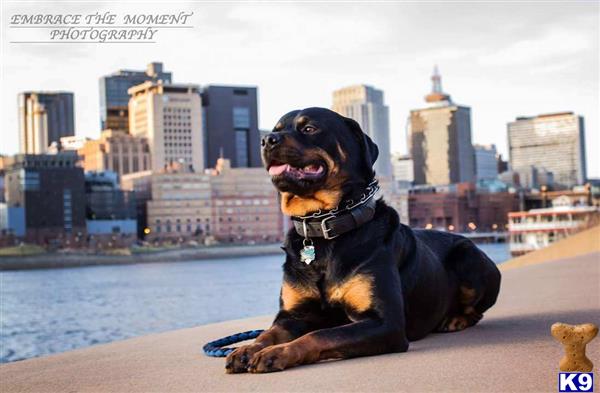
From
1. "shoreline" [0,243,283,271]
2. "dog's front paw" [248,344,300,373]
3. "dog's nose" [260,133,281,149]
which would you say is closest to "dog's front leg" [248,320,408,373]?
"dog's front paw" [248,344,300,373]

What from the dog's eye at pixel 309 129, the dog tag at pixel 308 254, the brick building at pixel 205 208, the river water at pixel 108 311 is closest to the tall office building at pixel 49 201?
the brick building at pixel 205 208

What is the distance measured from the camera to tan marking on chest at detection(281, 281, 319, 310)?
178 inches

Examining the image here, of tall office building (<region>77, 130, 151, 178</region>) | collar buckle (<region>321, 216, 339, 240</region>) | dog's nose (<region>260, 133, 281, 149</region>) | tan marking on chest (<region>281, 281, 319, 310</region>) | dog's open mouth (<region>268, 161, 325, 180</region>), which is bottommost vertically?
tan marking on chest (<region>281, 281, 319, 310</region>)

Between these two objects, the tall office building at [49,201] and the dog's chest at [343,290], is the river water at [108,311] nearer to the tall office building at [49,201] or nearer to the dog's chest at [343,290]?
the dog's chest at [343,290]

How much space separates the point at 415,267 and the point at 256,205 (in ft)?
478

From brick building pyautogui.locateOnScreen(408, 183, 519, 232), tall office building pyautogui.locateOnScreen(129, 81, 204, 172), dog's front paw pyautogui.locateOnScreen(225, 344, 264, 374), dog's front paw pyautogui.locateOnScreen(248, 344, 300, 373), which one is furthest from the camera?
tall office building pyautogui.locateOnScreen(129, 81, 204, 172)

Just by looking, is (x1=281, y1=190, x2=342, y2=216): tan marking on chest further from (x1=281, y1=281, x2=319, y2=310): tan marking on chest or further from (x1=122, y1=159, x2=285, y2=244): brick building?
(x1=122, y1=159, x2=285, y2=244): brick building

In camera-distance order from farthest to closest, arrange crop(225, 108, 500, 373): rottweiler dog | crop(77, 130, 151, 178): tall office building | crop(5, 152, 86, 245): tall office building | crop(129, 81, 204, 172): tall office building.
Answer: crop(129, 81, 204, 172): tall office building, crop(77, 130, 151, 178): tall office building, crop(5, 152, 86, 245): tall office building, crop(225, 108, 500, 373): rottweiler dog

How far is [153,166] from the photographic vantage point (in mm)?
188500

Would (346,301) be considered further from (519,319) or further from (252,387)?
(519,319)

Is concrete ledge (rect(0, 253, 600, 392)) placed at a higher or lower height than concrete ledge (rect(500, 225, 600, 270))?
higher

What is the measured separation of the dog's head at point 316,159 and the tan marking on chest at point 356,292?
13.5 inches

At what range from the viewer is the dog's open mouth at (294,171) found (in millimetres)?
4336

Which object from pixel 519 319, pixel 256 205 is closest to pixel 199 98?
pixel 256 205
